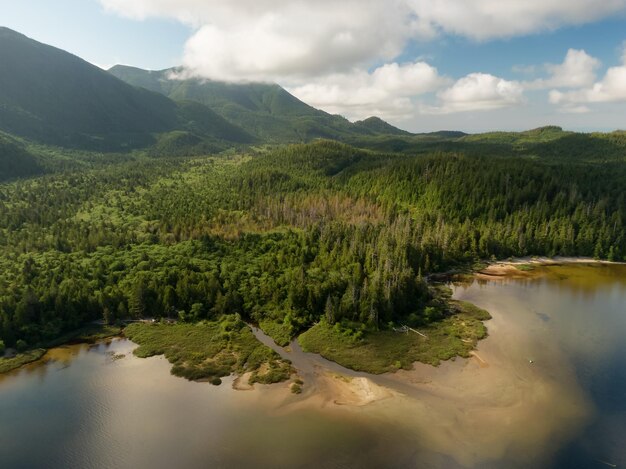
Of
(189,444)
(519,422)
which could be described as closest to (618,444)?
(519,422)

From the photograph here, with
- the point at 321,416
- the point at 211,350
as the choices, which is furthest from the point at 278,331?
the point at 321,416

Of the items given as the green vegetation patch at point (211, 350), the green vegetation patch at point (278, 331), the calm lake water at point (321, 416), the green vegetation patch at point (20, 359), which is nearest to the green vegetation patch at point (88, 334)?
the calm lake water at point (321, 416)

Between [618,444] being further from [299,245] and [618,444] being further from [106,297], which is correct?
[106,297]

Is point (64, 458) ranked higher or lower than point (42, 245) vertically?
lower

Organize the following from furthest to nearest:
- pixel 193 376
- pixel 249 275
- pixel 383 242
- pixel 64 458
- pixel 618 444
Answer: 1. pixel 383 242
2. pixel 249 275
3. pixel 193 376
4. pixel 618 444
5. pixel 64 458

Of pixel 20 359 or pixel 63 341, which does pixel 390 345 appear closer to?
pixel 63 341

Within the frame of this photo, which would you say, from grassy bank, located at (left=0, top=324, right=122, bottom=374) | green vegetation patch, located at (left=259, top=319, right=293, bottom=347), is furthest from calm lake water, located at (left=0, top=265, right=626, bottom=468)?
green vegetation patch, located at (left=259, top=319, right=293, bottom=347)
